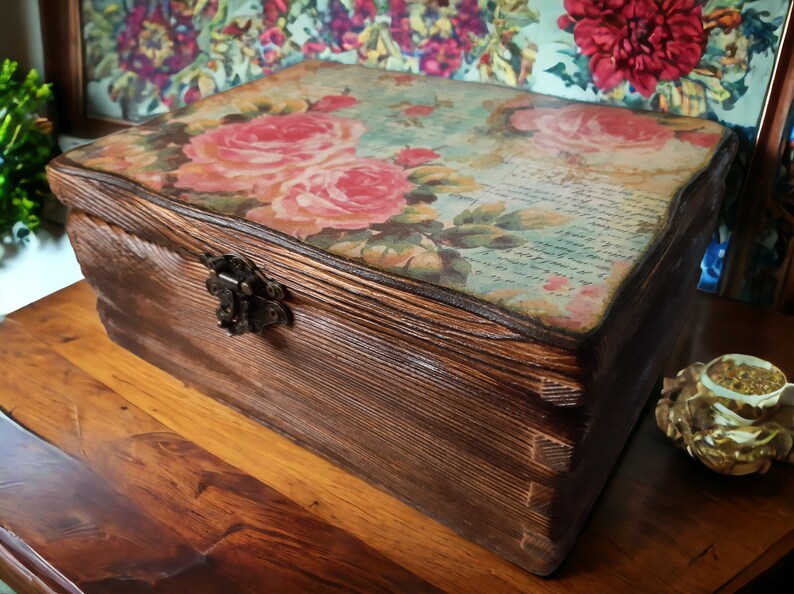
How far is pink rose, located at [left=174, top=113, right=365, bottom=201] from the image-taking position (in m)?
0.69

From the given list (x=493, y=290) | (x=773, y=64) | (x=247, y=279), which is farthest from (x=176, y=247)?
(x=773, y=64)

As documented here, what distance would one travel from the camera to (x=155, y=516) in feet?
2.17

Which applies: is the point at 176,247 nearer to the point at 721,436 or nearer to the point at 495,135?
the point at 495,135

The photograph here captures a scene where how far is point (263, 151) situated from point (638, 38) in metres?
0.45

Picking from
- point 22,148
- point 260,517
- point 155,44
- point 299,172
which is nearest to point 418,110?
point 299,172

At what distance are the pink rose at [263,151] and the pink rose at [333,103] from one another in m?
0.03

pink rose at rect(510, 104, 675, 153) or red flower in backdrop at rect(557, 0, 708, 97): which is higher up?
red flower in backdrop at rect(557, 0, 708, 97)

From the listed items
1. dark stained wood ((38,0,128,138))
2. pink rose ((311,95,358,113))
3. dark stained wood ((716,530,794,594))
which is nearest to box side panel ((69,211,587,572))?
dark stained wood ((716,530,794,594))

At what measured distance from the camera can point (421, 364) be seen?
1.83 ft

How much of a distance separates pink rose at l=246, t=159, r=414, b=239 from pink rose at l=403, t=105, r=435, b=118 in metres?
0.14

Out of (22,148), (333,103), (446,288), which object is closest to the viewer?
(446,288)

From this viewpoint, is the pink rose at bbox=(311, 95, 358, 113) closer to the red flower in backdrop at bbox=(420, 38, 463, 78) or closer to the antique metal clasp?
the red flower in backdrop at bbox=(420, 38, 463, 78)

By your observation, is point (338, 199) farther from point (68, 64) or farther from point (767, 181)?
point (68, 64)

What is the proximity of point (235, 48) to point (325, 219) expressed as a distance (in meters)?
0.63
